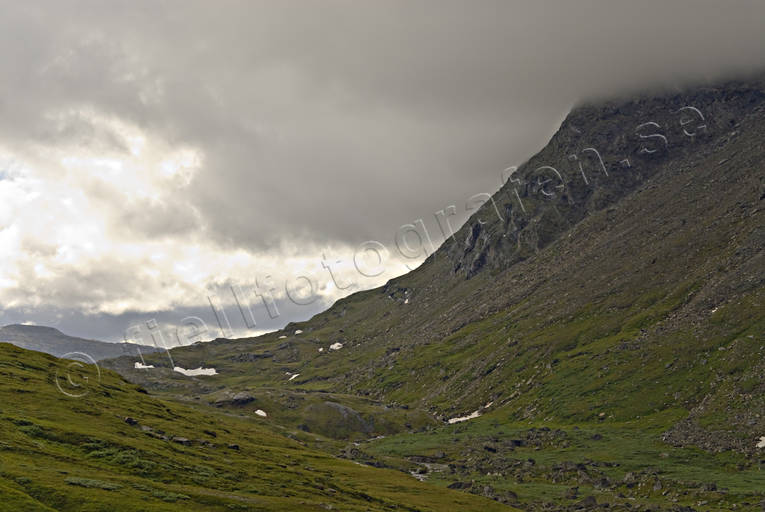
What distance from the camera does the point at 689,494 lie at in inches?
3637

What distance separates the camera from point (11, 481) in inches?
1629

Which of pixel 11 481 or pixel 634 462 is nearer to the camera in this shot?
pixel 11 481

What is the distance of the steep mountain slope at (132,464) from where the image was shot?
44.8m

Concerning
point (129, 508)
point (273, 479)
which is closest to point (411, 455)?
point (273, 479)

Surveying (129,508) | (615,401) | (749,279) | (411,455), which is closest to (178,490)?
(129,508)

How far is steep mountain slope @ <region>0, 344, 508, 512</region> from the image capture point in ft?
147

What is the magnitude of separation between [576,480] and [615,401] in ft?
180

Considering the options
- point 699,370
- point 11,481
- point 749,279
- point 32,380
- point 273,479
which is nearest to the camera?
point 11,481

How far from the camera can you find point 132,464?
190 feet

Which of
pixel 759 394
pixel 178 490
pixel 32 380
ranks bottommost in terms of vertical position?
pixel 759 394

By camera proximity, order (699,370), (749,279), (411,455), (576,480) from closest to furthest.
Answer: (576,480), (699,370), (411,455), (749,279)

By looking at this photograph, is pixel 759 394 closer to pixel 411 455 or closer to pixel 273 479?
pixel 411 455

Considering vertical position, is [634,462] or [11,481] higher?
[11,481]

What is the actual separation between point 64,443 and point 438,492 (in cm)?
6869
